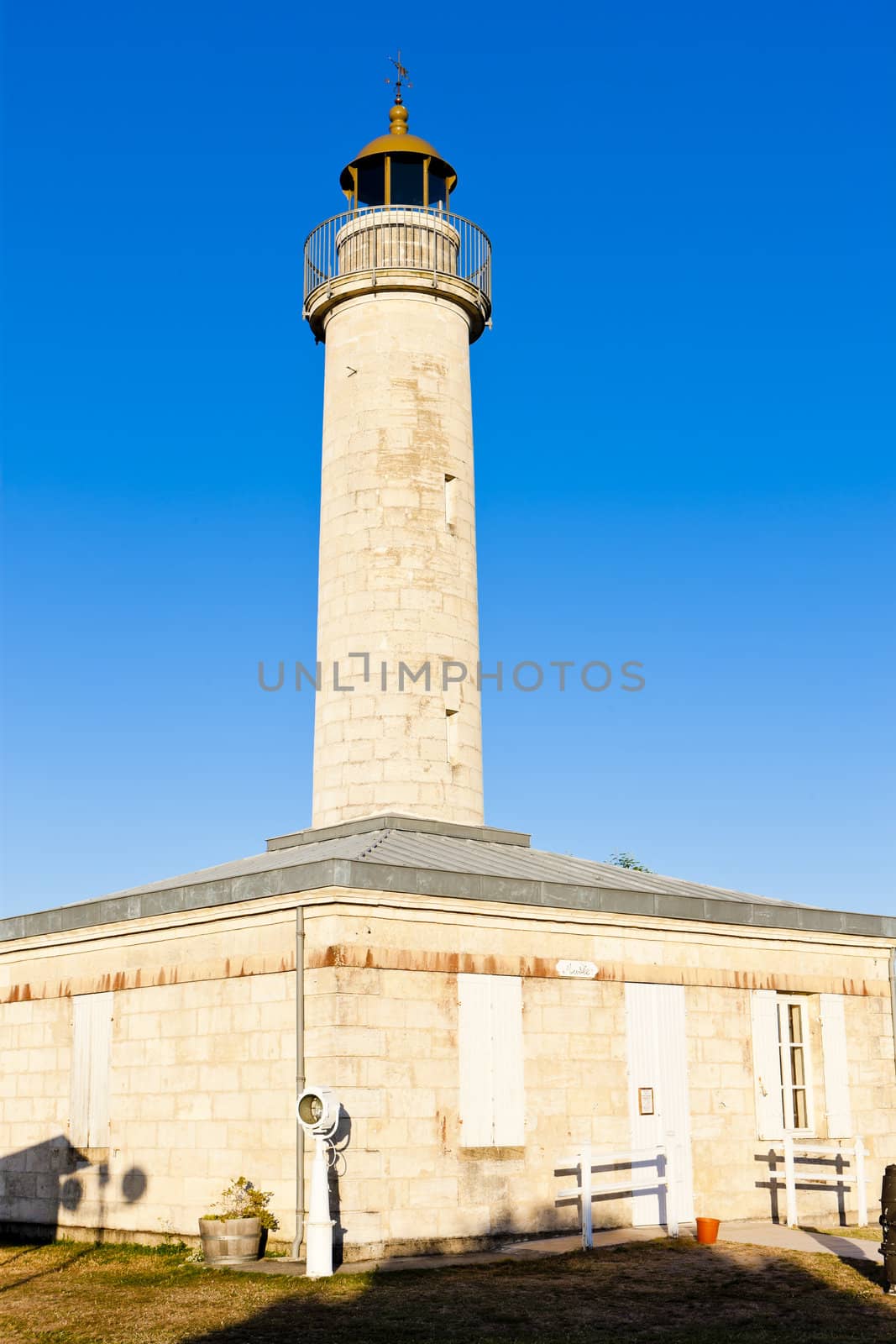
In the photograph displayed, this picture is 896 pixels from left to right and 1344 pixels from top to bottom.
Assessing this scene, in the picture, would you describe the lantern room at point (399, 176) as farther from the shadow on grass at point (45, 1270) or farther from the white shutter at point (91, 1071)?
the shadow on grass at point (45, 1270)

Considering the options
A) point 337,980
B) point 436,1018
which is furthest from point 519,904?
point 337,980

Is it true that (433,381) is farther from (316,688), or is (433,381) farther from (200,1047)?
(200,1047)

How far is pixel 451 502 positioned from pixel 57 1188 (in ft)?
37.7

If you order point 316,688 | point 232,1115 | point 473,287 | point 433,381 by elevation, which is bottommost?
point 232,1115

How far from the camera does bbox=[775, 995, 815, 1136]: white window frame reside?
63.0ft

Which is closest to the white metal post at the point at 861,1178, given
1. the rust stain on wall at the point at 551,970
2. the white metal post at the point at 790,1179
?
the white metal post at the point at 790,1179

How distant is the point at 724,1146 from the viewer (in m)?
18.3

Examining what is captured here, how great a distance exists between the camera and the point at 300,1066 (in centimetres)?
1483

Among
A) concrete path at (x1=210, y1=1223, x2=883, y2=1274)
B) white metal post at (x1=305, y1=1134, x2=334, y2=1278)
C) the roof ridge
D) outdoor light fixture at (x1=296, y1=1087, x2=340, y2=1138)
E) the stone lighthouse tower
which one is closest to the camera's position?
white metal post at (x1=305, y1=1134, x2=334, y2=1278)

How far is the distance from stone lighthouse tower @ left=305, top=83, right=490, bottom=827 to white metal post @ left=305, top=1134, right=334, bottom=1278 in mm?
8284

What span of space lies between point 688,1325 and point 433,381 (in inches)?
605

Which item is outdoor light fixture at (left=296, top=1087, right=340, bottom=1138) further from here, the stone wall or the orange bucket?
the orange bucket

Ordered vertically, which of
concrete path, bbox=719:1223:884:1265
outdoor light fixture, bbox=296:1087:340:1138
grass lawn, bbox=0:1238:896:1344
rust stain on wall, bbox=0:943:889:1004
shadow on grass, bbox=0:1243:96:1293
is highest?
rust stain on wall, bbox=0:943:889:1004

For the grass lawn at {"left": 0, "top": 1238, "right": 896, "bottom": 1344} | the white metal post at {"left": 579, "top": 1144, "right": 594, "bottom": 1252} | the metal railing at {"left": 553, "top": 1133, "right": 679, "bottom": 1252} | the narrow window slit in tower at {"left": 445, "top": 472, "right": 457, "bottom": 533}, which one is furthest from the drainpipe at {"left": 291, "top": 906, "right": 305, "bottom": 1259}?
the narrow window slit in tower at {"left": 445, "top": 472, "right": 457, "bottom": 533}
